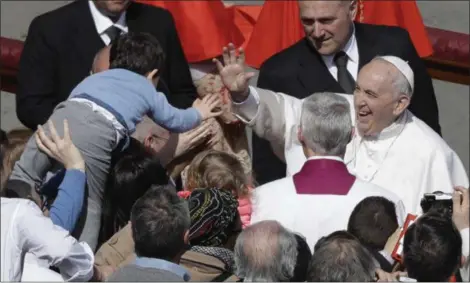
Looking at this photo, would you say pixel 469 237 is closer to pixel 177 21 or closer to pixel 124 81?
pixel 124 81

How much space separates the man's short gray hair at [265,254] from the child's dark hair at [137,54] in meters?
1.28

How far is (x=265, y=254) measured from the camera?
555 centimetres

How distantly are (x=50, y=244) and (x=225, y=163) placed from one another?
1153mm

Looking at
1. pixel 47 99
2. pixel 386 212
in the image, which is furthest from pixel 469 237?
pixel 47 99

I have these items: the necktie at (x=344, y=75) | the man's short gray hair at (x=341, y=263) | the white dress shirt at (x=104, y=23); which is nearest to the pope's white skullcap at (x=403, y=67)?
the necktie at (x=344, y=75)

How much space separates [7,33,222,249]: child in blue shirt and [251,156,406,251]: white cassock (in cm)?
62

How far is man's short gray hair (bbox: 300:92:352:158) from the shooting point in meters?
6.32

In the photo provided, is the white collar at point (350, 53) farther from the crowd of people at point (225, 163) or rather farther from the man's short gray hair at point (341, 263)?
the man's short gray hair at point (341, 263)

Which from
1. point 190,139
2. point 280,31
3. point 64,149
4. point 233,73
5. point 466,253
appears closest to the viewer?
point 466,253

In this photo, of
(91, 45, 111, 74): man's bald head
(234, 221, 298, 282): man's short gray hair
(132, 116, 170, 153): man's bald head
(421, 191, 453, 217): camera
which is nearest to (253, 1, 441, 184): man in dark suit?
(132, 116, 170, 153): man's bald head

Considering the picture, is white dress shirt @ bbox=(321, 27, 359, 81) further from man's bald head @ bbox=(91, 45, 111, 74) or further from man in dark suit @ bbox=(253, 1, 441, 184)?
A: man's bald head @ bbox=(91, 45, 111, 74)

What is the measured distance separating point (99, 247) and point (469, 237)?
146 cm

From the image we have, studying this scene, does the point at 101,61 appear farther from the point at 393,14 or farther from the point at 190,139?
the point at 393,14

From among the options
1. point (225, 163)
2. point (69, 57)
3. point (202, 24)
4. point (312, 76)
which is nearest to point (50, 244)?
point (225, 163)
